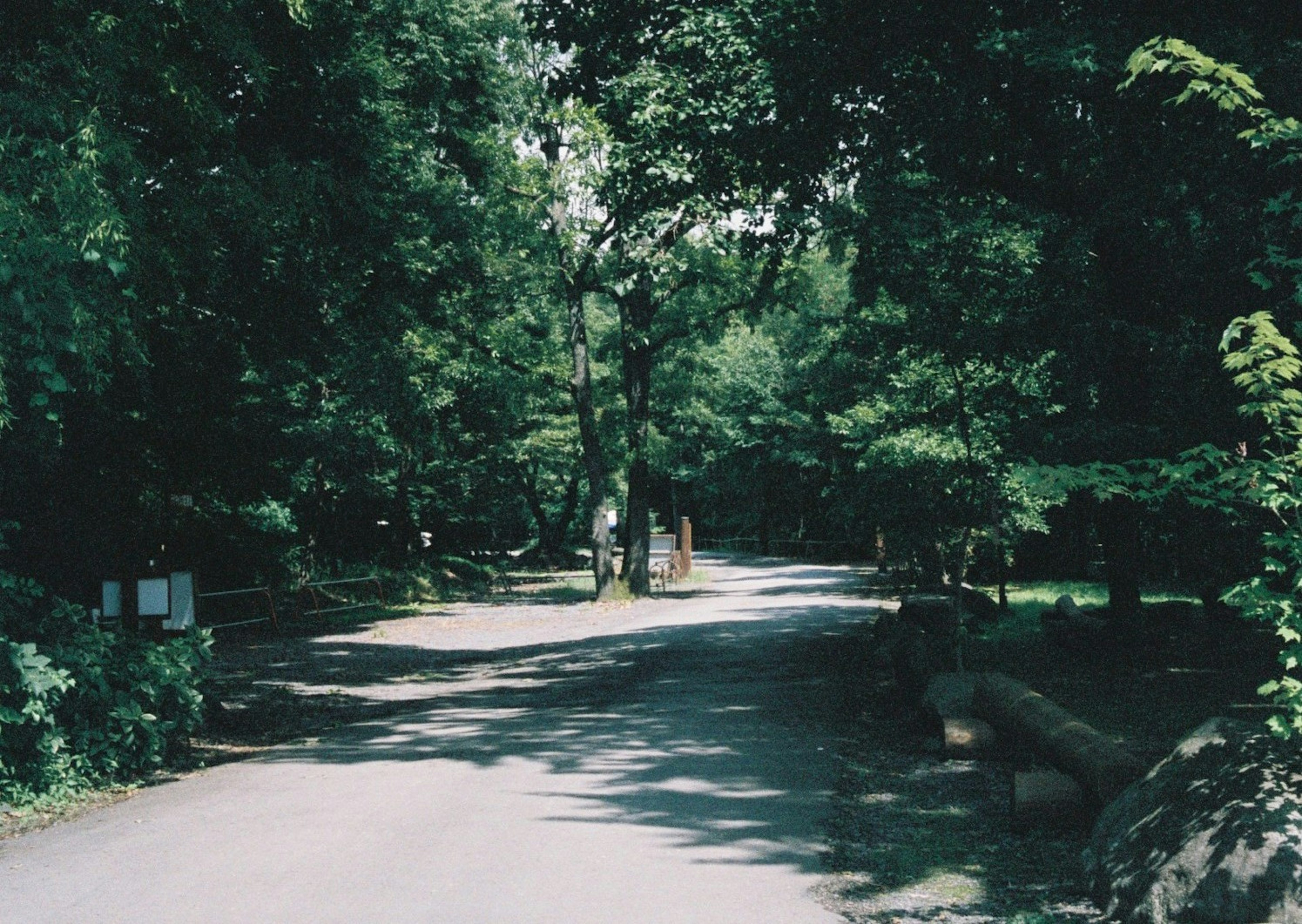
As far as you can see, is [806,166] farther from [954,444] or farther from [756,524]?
[756,524]

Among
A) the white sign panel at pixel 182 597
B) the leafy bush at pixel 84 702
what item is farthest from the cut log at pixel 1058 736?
the white sign panel at pixel 182 597

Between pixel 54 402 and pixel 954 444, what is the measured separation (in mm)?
13604

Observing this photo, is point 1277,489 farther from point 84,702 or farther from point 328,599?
point 328,599

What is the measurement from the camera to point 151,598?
1495 centimetres

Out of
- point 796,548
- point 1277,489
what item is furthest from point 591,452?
point 796,548

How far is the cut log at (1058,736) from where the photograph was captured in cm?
675

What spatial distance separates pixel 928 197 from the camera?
12.1 metres

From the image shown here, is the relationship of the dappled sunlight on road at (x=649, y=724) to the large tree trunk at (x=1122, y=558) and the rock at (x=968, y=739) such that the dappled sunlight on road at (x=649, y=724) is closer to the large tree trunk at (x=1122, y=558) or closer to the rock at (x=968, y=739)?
the rock at (x=968, y=739)

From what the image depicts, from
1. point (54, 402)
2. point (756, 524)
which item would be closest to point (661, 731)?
point (54, 402)

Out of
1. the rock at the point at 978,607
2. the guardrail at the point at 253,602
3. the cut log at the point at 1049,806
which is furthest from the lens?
the guardrail at the point at 253,602

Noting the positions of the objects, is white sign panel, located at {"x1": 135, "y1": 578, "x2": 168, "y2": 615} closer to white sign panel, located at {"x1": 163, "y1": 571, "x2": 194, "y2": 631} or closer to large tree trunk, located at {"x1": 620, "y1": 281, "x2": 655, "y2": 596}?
white sign panel, located at {"x1": 163, "y1": 571, "x2": 194, "y2": 631}

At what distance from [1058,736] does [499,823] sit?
3.80m

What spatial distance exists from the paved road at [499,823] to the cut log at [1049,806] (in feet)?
4.23

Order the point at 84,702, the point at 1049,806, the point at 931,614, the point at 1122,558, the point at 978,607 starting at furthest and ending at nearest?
the point at 978,607 < the point at 931,614 < the point at 1122,558 < the point at 84,702 < the point at 1049,806
